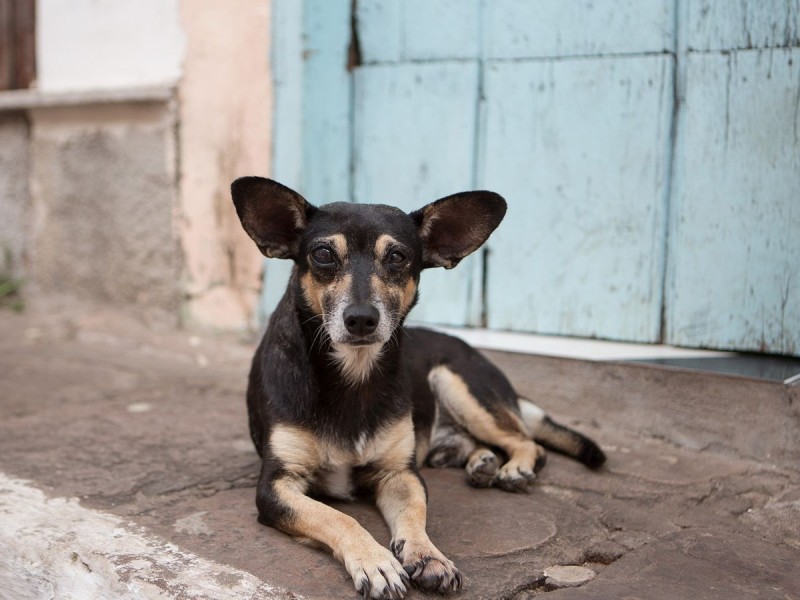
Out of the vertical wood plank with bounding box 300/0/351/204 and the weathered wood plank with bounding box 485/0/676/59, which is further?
the vertical wood plank with bounding box 300/0/351/204

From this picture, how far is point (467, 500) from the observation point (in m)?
3.01

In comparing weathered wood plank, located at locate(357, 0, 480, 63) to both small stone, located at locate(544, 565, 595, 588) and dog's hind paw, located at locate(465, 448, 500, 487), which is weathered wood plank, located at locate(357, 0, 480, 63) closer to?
dog's hind paw, located at locate(465, 448, 500, 487)

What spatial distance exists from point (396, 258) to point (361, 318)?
279 millimetres

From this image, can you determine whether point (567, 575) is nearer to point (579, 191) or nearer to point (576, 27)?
point (579, 191)

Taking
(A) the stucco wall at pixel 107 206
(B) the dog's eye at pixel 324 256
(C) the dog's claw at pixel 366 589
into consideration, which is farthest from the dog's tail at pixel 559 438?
(A) the stucco wall at pixel 107 206

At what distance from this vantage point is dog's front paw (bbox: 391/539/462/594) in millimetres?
2248

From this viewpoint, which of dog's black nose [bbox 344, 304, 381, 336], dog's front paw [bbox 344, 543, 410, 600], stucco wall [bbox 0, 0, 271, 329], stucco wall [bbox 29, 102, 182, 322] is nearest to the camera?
dog's front paw [bbox 344, 543, 410, 600]

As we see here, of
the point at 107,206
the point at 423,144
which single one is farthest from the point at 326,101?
the point at 107,206

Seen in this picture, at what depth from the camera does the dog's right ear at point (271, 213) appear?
2686mm

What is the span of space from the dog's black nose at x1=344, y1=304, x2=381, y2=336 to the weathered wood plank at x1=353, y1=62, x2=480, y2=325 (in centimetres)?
191

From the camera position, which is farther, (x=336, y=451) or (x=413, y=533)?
(x=336, y=451)

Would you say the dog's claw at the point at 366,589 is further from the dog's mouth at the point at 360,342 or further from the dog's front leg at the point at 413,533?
the dog's mouth at the point at 360,342

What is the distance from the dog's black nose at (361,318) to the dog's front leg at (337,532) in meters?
0.53

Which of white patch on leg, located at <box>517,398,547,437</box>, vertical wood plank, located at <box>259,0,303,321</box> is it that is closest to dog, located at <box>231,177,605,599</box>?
white patch on leg, located at <box>517,398,547,437</box>
